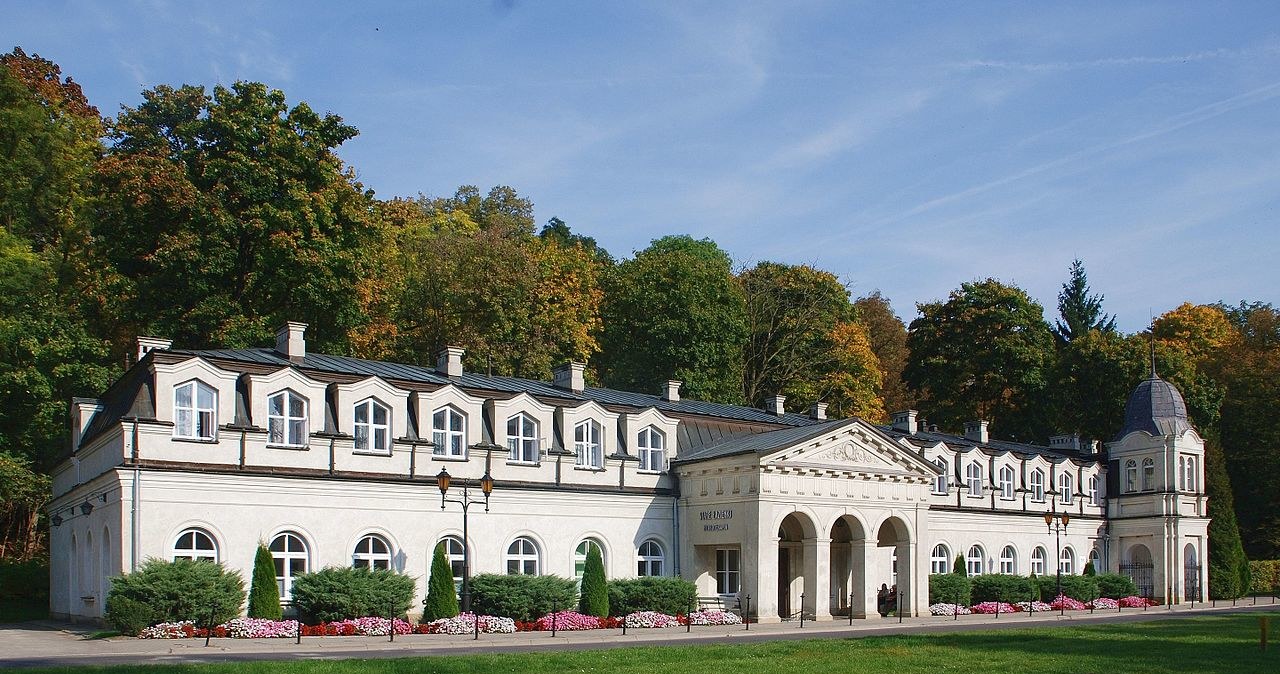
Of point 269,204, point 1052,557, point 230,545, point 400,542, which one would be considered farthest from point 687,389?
point 230,545

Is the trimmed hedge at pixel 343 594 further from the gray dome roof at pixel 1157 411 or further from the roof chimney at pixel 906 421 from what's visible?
the gray dome roof at pixel 1157 411

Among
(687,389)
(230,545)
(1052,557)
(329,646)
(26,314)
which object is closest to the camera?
(329,646)

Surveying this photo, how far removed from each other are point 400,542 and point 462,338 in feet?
79.9

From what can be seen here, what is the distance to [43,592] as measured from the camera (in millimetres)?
50281

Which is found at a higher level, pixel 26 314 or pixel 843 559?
pixel 26 314

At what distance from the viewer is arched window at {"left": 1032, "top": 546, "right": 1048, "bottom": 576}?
58.8 m

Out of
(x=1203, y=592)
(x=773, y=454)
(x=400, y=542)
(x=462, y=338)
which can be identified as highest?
(x=462, y=338)

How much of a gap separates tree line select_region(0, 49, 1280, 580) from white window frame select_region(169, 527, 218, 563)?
52.7 feet

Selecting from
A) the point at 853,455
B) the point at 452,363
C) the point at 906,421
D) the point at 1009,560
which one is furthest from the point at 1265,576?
the point at 452,363

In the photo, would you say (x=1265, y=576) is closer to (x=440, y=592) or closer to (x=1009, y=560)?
(x=1009, y=560)

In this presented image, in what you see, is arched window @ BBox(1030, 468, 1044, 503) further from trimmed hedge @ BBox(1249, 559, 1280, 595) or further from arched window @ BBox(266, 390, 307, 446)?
arched window @ BBox(266, 390, 307, 446)

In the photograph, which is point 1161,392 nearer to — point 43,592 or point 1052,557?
point 1052,557

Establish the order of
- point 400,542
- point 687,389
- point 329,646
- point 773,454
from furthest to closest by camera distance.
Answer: point 687,389
point 773,454
point 400,542
point 329,646

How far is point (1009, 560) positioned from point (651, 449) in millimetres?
21932
